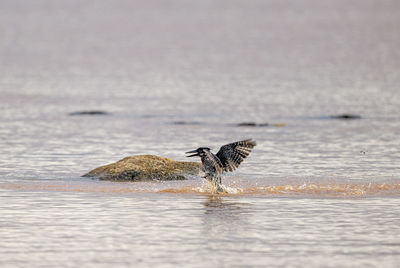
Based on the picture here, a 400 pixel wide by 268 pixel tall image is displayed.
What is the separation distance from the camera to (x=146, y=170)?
803 inches

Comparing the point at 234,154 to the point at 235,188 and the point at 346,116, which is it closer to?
the point at 235,188

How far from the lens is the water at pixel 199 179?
46.4 feet

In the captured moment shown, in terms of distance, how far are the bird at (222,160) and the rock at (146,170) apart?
5.25 feet

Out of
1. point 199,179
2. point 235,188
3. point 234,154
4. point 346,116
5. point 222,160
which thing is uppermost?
point 346,116

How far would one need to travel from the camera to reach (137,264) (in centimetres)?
1322

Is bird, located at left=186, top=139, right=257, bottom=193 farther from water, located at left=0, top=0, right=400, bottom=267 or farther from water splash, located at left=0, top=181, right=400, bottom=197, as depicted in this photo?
water, located at left=0, top=0, right=400, bottom=267

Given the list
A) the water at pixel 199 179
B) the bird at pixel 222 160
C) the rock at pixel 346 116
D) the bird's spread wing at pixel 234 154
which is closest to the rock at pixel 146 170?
the water at pixel 199 179

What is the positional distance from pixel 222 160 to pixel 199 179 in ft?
4.99

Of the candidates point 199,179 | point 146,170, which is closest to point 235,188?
point 199,179

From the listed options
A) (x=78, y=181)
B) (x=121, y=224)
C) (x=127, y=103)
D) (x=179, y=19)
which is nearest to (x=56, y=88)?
(x=127, y=103)

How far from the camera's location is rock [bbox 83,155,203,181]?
66.5 feet

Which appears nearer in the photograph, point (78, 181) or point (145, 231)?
point (145, 231)

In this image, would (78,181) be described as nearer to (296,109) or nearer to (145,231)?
(145,231)

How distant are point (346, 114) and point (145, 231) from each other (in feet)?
66.1
